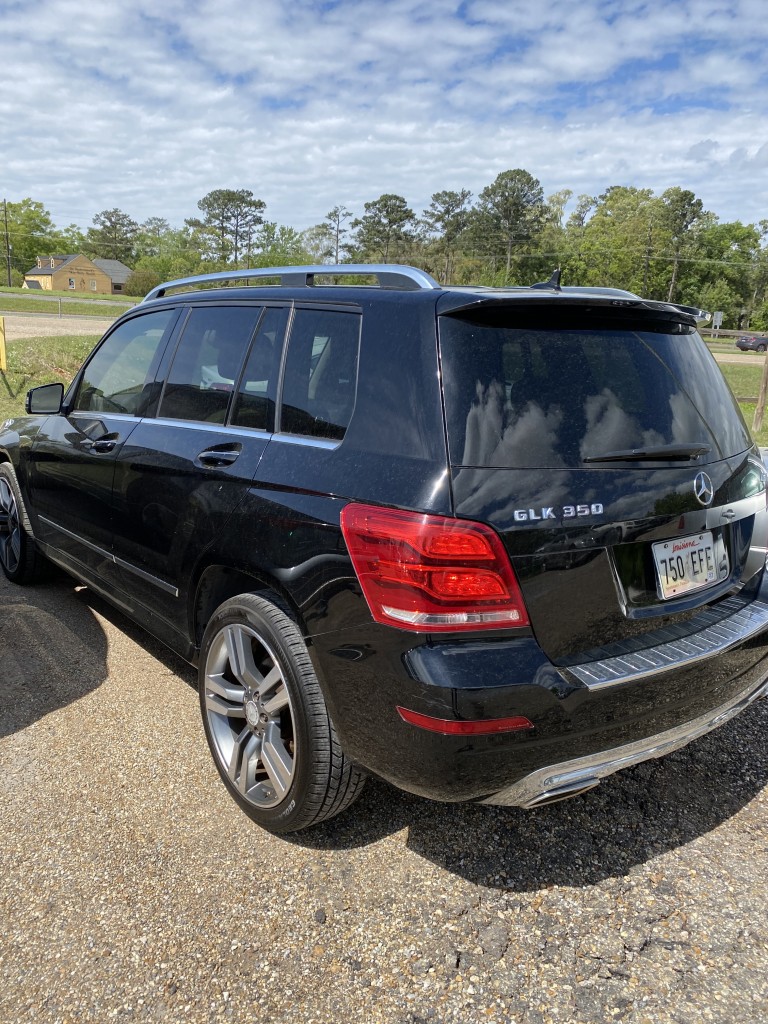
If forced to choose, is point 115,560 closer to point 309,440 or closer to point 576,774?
point 309,440

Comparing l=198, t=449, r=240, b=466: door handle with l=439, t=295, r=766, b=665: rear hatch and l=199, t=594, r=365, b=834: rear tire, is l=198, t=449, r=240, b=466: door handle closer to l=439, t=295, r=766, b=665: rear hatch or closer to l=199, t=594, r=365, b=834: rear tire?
l=199, t=594, r=365, b=834: rear tire

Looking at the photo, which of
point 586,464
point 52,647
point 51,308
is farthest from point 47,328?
point 586,464

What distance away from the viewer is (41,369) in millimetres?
15680

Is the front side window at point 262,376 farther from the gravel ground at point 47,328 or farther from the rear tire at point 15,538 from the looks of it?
the gravel ground at point 47,328

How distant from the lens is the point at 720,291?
74.1 meters

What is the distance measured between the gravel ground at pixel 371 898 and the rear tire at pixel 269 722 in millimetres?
167

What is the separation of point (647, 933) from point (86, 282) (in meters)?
106

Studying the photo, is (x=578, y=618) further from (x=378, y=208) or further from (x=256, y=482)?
(x=378, y=208)

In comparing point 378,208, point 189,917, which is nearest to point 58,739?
point 189,917

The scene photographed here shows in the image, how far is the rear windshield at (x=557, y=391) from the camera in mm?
2049

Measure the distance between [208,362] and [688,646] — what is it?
208 centimetres

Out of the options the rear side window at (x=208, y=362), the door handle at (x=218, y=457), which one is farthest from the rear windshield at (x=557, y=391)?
the rear side window at (x=208, y=362)

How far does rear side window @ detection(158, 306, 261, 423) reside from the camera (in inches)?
115

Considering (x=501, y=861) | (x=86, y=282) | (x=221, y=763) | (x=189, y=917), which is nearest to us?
(x=189, y=917)
